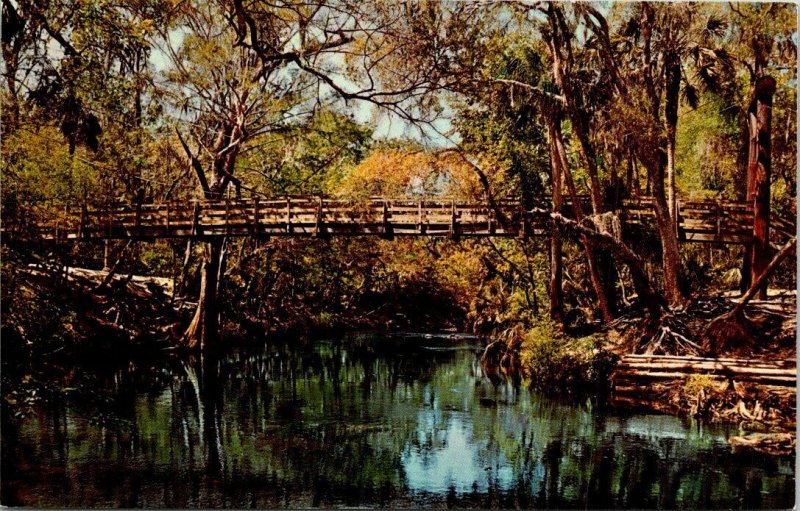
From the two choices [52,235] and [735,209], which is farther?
[735,209]

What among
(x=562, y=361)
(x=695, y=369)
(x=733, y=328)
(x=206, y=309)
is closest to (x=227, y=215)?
(x=206, y=309)

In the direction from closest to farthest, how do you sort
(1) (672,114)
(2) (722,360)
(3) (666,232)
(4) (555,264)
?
1. (2) (722,360)
2. (3) (666,232)
3. (1) (672,114)
4. (4) (555,264)

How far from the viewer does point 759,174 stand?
7.91 metres

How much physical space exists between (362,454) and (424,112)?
367 centimetres

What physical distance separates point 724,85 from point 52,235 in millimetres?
7547

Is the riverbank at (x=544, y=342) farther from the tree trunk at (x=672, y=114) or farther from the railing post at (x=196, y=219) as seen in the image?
the railing post at (x=196, y=219)

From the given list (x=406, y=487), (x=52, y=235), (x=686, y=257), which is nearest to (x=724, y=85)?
(x=686, y=257)

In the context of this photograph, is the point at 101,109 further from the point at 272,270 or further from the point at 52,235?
the point at 272,270

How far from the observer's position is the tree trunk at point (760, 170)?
7.88 meters

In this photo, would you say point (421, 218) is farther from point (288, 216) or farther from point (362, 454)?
point (362, 454)

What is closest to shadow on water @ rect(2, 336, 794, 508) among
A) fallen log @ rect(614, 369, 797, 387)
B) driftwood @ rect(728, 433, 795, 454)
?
driftwood @ rect(728, 433, 795, 454)

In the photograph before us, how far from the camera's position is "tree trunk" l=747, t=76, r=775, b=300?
788 centimetres

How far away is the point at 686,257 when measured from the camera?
36.6ft

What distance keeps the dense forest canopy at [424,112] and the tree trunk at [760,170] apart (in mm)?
101
